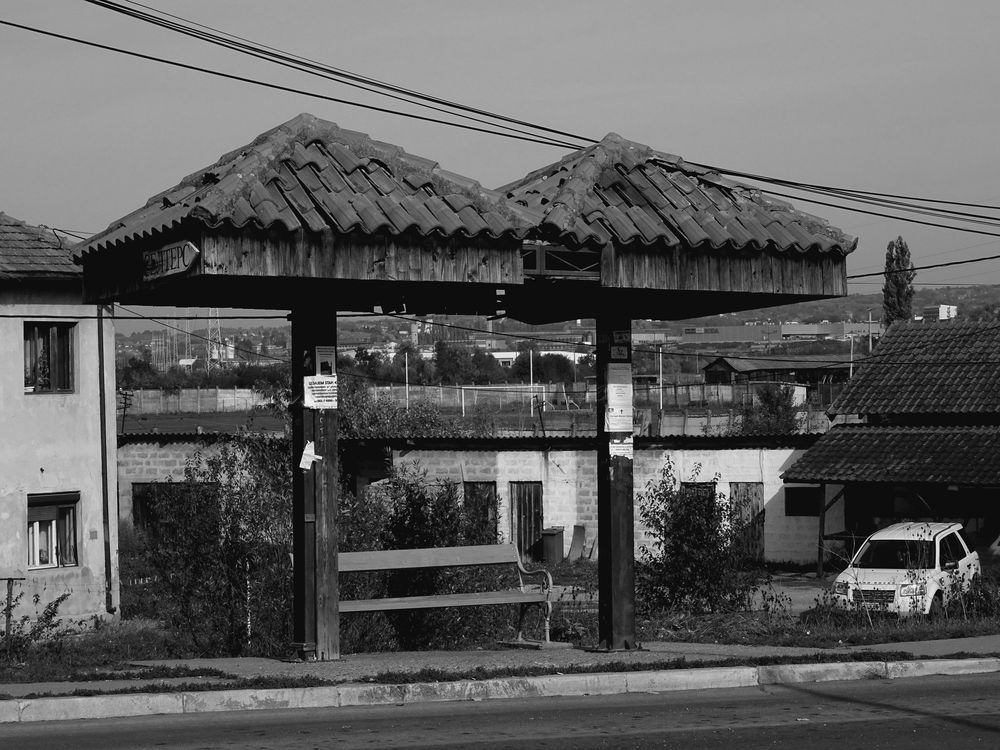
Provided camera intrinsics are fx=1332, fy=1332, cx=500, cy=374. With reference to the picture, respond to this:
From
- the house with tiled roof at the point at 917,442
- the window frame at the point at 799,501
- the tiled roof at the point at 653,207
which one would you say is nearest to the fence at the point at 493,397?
the window frame at the point at 799,501

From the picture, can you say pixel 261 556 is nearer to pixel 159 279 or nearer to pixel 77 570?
pixel 159 279

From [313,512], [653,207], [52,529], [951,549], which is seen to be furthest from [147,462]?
[653,207]

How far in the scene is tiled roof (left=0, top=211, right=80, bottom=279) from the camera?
25.8 meters

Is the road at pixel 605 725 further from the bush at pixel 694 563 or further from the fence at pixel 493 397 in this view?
the fence at pixel 493 397

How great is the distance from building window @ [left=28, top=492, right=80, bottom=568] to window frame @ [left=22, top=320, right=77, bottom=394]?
7.24ft

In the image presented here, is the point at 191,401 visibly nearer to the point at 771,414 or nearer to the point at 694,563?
the point at 771,414

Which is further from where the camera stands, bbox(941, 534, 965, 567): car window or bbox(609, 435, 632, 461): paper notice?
bbox(941, 534, 965, 567): car window

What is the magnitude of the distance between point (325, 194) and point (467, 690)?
14.0 feet

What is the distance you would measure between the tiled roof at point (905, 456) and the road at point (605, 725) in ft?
64.0

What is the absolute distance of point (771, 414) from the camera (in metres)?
57.5

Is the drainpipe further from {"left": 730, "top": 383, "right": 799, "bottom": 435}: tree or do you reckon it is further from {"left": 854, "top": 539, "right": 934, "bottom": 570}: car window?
{"left": 730, "top": 383, "right": 799, "bottom": 435}: tree

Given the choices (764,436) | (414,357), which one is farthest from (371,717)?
(414,357)

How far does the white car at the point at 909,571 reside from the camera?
19086 millimetres

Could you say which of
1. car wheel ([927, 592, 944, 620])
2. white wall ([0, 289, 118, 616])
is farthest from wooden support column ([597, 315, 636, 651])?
white wall ([0, 289, 118, 616])
